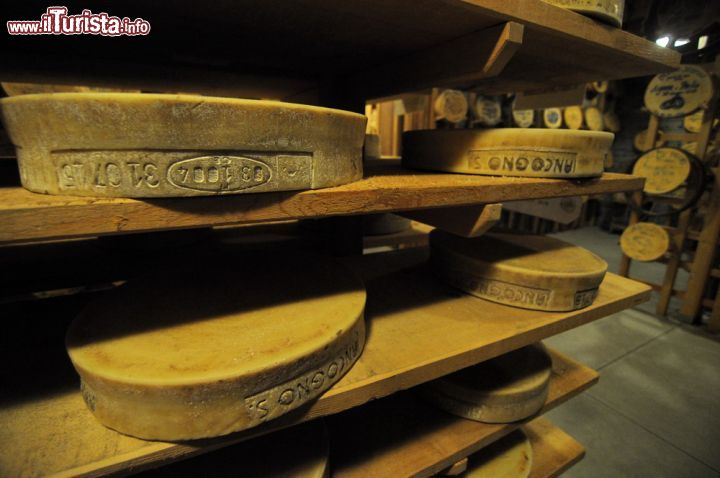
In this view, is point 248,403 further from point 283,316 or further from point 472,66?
point 472,66

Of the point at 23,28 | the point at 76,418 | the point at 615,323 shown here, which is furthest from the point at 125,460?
the point at 615,323

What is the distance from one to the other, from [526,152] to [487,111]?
3452mm

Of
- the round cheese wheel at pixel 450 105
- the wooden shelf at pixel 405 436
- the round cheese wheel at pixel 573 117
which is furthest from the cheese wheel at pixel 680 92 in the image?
the wooden shelf at pixel 405 436

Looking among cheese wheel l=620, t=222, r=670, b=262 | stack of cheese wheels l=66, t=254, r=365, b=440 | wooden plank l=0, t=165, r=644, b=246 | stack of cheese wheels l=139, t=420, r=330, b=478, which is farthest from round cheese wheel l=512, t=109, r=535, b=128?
stack of cheese wheels l=139, t=420, r=330, b=478

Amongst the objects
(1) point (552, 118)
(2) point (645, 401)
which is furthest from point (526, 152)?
(1) point (552, 118)

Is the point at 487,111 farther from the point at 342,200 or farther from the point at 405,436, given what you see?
the point at 342,200

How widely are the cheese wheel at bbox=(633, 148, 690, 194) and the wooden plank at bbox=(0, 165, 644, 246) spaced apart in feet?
8.77

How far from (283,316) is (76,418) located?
375mm

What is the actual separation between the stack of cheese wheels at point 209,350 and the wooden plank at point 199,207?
220 millimetres

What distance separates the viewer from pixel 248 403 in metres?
0.53

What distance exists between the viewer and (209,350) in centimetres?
57

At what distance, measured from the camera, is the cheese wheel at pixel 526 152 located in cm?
84

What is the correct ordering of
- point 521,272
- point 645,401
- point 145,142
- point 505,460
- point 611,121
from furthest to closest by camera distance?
point 611,121, point 645,401, point 505,460, point 521,272, point 145,142

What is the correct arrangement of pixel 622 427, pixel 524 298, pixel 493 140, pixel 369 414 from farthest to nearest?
pixel 622 427, pixel 369 414, pixel 524 298, pixel 493 140
